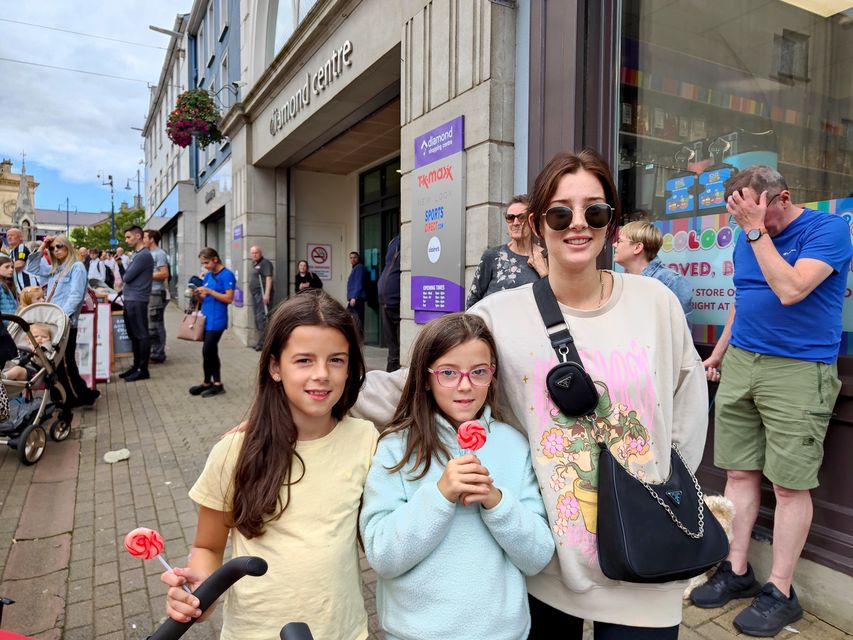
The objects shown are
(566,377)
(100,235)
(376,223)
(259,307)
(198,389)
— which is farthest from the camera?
(100,235)

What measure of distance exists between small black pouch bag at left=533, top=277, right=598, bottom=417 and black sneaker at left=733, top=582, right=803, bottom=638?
6.30 feet

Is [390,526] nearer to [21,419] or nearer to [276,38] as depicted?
[21,419]

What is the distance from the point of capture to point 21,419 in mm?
4594

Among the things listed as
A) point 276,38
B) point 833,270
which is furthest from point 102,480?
point 276,38

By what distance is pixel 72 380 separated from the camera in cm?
629

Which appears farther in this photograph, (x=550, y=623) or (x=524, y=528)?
(x=550, y=623)

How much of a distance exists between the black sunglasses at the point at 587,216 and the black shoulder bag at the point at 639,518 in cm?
29

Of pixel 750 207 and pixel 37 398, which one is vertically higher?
pixel 750 207

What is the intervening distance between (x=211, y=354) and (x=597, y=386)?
21.8ft

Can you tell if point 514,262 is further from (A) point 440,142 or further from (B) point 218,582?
(B) point 218,582

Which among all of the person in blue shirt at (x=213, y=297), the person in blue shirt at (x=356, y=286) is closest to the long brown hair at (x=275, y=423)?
the person in blue shirt at (x=213, y=297)

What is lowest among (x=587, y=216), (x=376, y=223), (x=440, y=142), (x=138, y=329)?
(x=138, y=329)

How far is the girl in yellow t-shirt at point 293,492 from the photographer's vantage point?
1.44 m

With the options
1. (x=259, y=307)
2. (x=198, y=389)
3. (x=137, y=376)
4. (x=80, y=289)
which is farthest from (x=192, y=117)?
(x=198, y=389)
